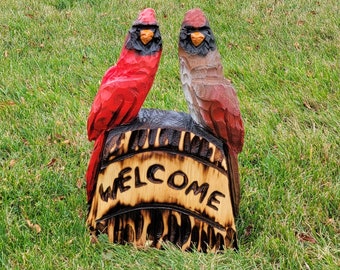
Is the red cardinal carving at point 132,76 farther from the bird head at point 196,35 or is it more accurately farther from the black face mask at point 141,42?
the bird head at point 196,35

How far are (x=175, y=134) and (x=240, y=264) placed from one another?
0.65 m

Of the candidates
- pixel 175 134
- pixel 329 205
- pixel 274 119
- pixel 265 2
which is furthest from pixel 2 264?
pixel 265 2

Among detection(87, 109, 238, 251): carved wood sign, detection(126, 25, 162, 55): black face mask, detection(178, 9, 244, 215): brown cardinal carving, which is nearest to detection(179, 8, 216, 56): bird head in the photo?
detection(178, 9, 244, 215): brown cardinal carving

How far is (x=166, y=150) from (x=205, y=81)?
1.14 ft

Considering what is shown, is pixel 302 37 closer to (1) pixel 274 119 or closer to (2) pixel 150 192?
(1) pixel 274 119

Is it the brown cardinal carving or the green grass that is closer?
the brown cardinal carving

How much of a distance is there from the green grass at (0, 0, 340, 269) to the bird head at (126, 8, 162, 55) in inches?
35.2

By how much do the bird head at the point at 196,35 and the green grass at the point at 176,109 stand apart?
91 cm

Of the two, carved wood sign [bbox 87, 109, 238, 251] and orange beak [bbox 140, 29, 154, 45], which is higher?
orange beak [bbox 140, 29, 154, 45]

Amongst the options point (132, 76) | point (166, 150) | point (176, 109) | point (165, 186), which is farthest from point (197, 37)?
point (176, 109)

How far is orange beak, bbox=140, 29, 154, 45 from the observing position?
2.47m

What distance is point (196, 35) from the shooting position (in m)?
→ 2.46

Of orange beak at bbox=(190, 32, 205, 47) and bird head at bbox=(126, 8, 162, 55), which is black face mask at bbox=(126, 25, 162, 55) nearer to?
bird head at bbox=(126, 8, 162, 55)

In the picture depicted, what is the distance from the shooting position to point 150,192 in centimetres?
257
